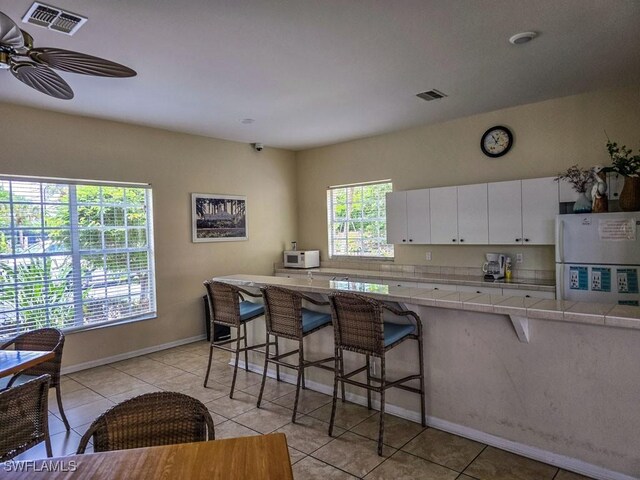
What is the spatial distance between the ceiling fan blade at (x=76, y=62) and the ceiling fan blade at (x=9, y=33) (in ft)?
0.34

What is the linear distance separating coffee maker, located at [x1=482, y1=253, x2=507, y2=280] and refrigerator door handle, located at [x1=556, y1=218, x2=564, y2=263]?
0.78m

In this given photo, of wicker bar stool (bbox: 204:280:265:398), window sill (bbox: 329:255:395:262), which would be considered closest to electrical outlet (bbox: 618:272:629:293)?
window sill (bbox: 329:255:395:262)

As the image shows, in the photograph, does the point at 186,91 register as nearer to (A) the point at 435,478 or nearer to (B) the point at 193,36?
(B) the point at 193,36

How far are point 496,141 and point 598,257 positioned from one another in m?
1.76

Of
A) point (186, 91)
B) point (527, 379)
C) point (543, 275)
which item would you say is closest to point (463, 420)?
point (527, 379)

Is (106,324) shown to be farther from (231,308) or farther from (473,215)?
(473,215)

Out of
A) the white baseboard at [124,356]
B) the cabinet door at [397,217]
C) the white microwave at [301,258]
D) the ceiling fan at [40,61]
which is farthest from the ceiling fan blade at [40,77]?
the white microwave at [301,258]

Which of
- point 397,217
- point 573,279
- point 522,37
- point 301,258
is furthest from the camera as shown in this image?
point 301,258

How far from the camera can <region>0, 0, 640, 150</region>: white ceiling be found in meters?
2.44

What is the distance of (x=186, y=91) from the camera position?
3.72 meters

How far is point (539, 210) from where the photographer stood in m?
4.14

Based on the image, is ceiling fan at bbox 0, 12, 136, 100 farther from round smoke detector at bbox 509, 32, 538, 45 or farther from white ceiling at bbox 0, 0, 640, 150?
round smoke detector at bbox 509, 32, 538, 45

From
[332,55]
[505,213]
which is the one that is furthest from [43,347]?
[505,213]

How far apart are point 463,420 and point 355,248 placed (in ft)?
12.0
